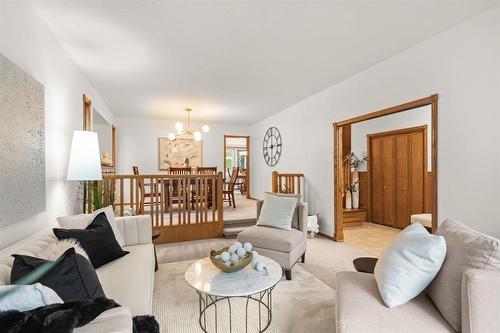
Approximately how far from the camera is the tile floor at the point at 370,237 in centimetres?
370

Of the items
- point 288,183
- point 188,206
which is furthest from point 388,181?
point 188,206

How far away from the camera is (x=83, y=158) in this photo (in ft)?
7.82

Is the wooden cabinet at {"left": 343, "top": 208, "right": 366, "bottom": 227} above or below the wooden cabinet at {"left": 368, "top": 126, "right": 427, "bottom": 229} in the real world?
below

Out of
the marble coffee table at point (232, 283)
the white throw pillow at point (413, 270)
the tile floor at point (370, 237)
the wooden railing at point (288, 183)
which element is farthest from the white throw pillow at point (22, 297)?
the wooden railing at point (288, 183)

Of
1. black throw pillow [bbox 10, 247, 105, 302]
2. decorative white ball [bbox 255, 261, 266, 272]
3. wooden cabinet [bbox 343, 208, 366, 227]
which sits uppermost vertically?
black throw pillow [bbox 10, 247, 105, 302]

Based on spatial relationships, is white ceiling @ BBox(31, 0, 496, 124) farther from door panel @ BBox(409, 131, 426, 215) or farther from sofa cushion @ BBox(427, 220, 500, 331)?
door panel @ BBox(409, 131, 426, 215)

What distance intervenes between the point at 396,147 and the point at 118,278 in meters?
5.17

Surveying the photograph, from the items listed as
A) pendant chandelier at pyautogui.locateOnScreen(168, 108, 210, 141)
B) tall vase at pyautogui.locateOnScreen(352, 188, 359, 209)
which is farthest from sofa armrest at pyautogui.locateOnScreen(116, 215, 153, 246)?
tall vase at pyautogui.locateOnScreen(352, 188, 359, 209)

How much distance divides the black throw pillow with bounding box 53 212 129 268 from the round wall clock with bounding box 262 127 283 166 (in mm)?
4405

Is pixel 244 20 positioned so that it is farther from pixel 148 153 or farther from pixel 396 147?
pixel 148 153

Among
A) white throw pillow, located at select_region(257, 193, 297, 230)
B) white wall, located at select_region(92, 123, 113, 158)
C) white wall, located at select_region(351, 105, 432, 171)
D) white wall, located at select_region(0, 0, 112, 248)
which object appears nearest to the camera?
white wall, located at select_region(0, 0, 112, 248)

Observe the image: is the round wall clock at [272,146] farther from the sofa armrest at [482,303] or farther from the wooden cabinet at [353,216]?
the sofa armrest at [482,303]

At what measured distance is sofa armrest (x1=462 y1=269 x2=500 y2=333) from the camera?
108cm

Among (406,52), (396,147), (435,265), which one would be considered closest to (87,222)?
(435,265)
